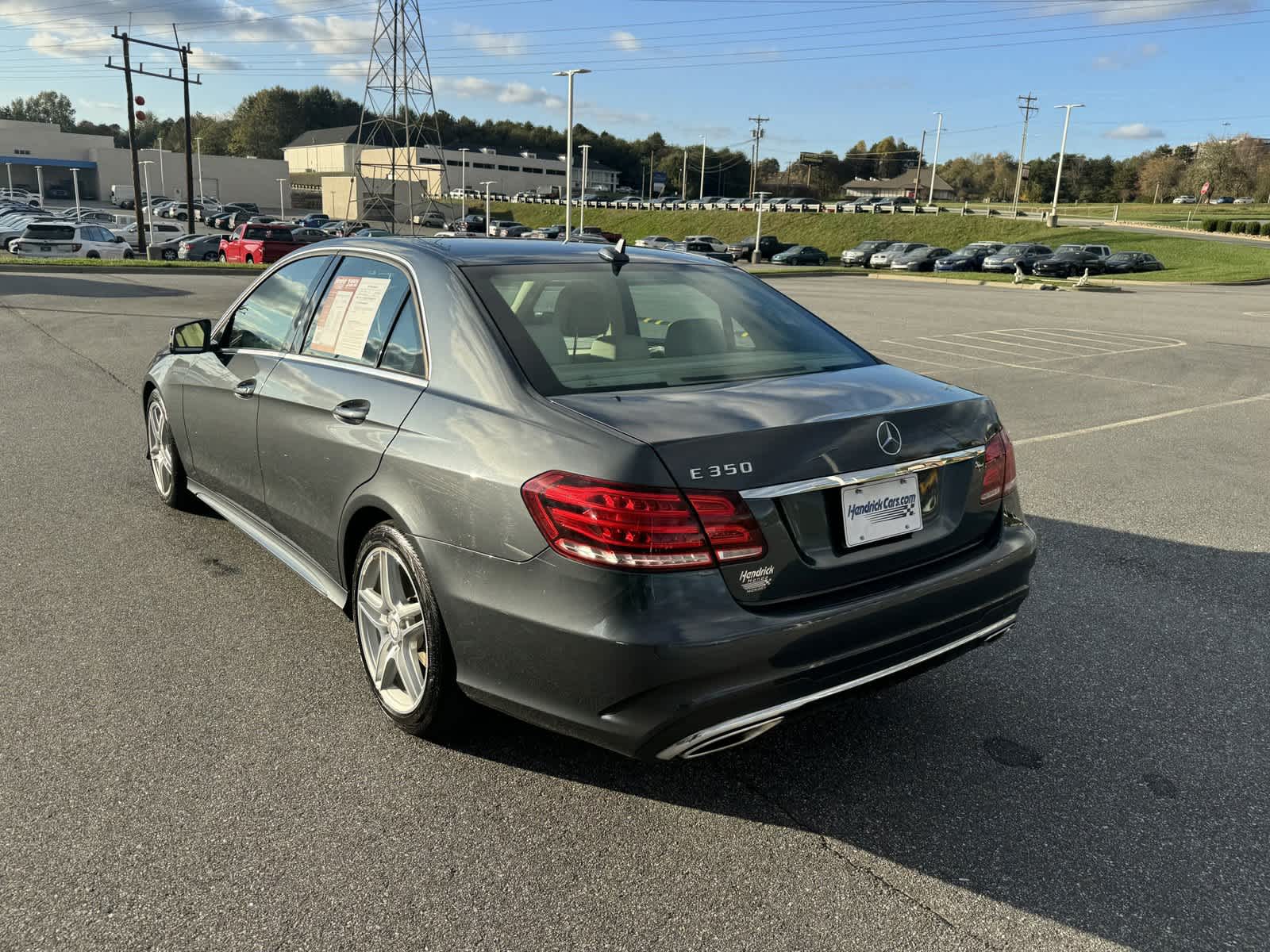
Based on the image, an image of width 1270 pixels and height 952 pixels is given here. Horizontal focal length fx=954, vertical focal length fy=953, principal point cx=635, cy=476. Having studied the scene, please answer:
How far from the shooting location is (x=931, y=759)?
3201mm

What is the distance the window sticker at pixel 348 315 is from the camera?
3.63m

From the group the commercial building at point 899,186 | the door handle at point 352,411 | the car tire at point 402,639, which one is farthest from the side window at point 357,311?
the commercial building at point 899,186

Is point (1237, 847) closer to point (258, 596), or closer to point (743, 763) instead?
point (743, 763)

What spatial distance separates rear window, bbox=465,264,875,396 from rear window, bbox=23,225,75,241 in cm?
3411

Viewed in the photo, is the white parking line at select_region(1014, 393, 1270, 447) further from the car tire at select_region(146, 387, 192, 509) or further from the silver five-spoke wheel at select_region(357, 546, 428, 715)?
the car tire at select_region(146, 387, 192, 509)

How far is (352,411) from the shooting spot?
3387 mm

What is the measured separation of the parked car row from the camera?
41031 mm

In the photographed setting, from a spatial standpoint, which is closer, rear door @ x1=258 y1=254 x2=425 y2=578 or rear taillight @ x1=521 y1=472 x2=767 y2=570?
rear taillight @ x1=521 y1=472 x2=767 y2=570

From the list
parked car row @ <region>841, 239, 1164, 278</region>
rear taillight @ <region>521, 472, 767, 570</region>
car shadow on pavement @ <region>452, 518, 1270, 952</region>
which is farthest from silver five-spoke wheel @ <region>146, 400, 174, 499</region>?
parked car row @ <region>841, 239, 1164, 278</region>

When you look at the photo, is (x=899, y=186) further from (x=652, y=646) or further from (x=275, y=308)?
(x=652, y=646)

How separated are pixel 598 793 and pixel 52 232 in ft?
116

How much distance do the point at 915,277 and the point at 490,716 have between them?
41.1 m

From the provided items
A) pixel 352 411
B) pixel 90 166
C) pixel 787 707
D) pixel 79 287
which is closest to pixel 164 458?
pixel 352 411

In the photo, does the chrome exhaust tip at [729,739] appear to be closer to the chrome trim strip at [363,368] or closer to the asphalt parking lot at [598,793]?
the asphalt parking lot at [598,793]
